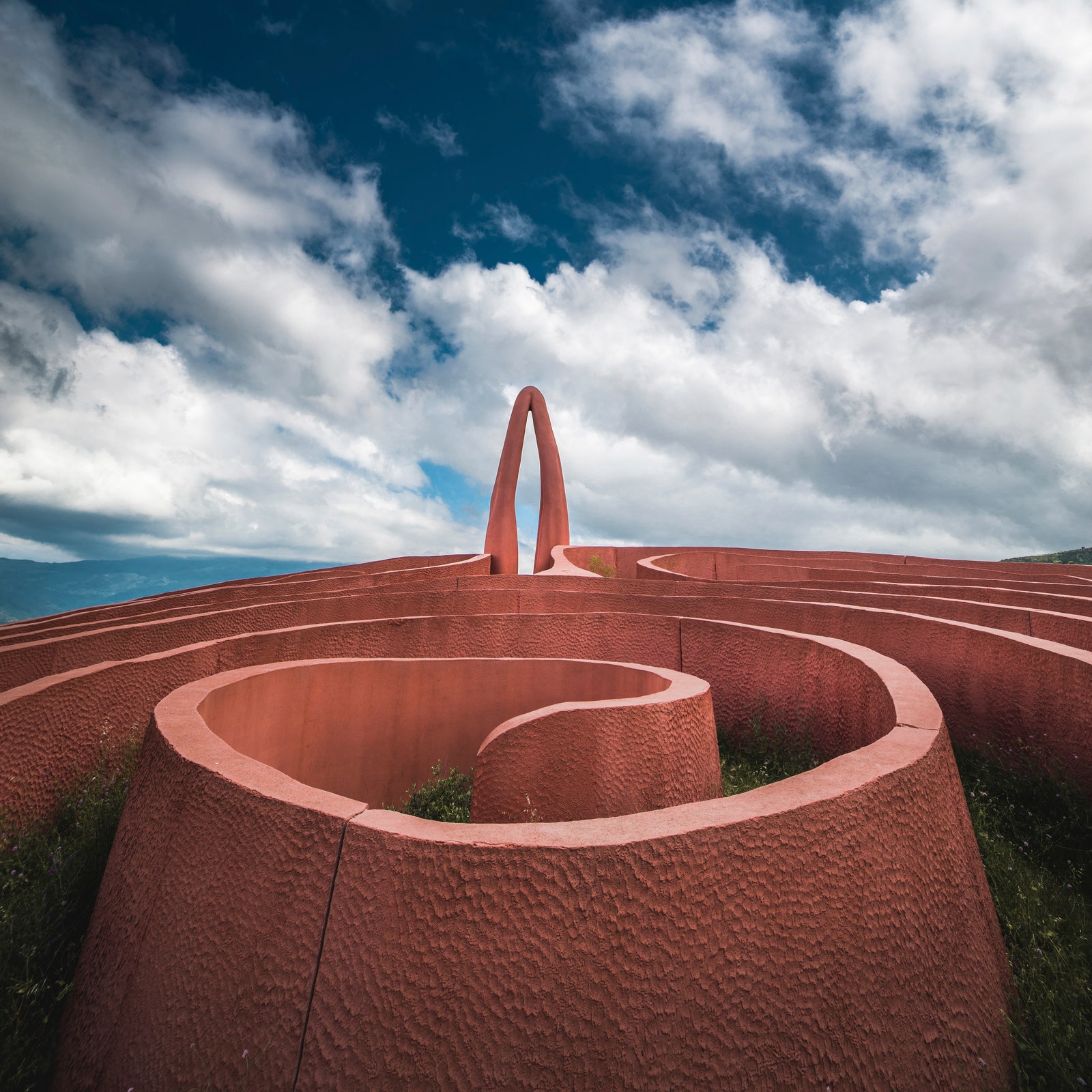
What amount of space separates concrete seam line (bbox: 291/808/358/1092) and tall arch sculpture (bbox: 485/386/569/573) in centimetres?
1924

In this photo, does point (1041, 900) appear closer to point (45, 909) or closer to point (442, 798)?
point (442, 798)

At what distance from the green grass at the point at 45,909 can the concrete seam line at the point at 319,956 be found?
1.59 metres

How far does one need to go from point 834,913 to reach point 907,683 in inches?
95.1

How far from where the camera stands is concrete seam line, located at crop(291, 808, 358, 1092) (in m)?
2.21

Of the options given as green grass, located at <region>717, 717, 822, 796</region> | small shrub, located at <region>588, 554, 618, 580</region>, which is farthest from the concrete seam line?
small shrub, located at <region>588, 554, 618, 580</region>

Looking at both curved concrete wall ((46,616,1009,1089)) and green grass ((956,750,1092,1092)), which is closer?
curved concrete wall ((46,616,1009,1089))

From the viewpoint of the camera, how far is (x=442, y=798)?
6.02 m

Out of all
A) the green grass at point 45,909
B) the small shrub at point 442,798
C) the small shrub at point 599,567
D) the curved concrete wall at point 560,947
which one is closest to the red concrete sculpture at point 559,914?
the curved concrete wall at point 560,947

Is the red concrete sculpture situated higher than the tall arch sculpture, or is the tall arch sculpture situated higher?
the tall arch sculpture

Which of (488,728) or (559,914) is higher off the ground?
(559,914)

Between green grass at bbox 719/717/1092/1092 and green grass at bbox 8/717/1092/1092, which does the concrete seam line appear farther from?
green grass at bbox 719/717/1092/1092

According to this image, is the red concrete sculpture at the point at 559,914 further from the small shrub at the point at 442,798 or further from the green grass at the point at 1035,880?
the small shrub at the point at 442,798

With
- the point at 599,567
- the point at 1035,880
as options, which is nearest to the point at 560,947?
the point at 1035,880

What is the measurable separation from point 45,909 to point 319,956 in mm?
2515
